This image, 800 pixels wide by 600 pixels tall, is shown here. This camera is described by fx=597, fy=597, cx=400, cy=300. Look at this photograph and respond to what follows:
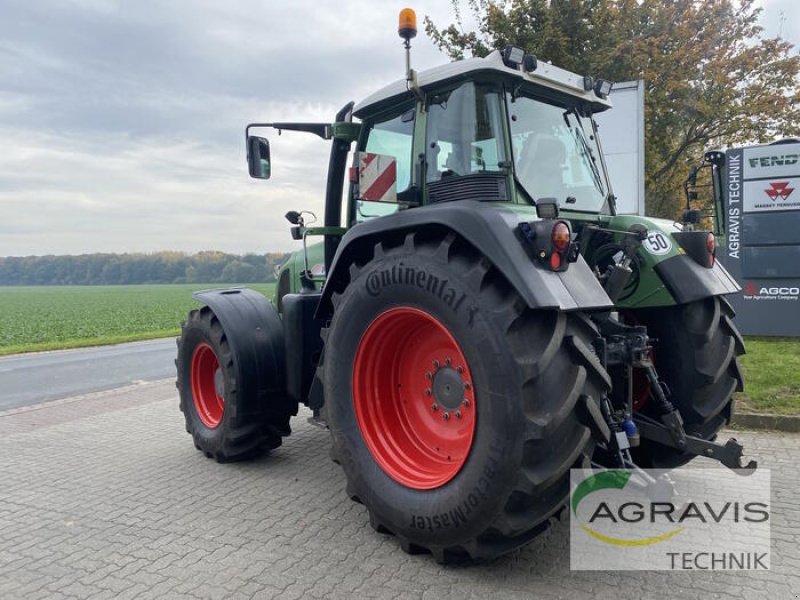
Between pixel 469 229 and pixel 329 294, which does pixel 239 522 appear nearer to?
pixel 329 294

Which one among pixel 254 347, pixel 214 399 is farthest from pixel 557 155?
pixel 214 399

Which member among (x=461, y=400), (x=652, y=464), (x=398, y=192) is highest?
(x=398, y=192)

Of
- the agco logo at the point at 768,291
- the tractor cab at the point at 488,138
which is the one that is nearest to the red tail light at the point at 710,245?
the tractor cab at the point at 488,138

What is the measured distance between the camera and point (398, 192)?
364cm

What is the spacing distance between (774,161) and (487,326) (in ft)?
30.5

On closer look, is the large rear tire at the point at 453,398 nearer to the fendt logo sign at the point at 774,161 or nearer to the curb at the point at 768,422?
the curb at the point at 768,422

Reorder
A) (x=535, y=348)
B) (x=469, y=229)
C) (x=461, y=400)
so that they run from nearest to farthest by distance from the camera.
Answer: (x=535, y=348) < (x=469, y=229) < (x=461, y=400)

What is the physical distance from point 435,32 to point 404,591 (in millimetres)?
14063

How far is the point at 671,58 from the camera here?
45.9 feet

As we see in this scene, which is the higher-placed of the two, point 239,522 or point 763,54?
point 763,54

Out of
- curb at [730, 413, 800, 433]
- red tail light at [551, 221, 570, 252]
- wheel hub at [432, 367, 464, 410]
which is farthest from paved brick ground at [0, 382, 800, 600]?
red tail light at [551, 221, 570, 252]

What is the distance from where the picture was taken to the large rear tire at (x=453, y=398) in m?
2.46

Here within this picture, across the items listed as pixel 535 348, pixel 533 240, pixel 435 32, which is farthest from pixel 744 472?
pixel 435 32

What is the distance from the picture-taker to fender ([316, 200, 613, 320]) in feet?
8.20
